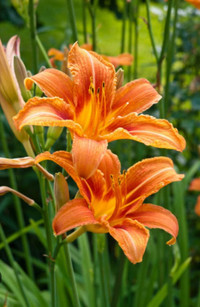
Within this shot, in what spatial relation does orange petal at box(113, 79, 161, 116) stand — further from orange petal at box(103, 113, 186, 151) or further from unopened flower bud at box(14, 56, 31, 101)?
unopened flower bud at box(14, 56, 31, 101)

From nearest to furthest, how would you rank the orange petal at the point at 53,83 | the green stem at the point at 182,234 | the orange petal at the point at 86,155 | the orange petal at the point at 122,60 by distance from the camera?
the orange petal at the point at 86,155 → the orange petal at the point at 53,83 → the orange petal at the point at 122,60 → the green stem at the point at 182,234

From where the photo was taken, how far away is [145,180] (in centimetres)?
83

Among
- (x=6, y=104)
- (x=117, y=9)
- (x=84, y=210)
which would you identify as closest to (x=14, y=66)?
(x=6, y=104)

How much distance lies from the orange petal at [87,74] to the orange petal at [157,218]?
0.64 ft

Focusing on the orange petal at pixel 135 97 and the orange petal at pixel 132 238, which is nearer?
the orange petal at pixel 132 238

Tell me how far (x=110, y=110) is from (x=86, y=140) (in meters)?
0.18

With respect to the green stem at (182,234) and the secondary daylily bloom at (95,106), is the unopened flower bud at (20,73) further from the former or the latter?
the green stem at (182,234)

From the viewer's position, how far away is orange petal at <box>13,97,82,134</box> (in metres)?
0.67

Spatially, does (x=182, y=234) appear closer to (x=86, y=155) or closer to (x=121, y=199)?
(x=121, y=199)

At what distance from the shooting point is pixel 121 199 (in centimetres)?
81

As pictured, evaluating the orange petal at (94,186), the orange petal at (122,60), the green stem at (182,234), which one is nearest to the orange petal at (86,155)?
the orange petal at (94,186)

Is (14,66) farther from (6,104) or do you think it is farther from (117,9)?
(117,9)

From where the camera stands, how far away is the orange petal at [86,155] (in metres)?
0.63

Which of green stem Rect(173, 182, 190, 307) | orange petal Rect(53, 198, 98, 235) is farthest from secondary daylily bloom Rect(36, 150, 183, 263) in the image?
green stem Rect(173, 182, 190, 307)
